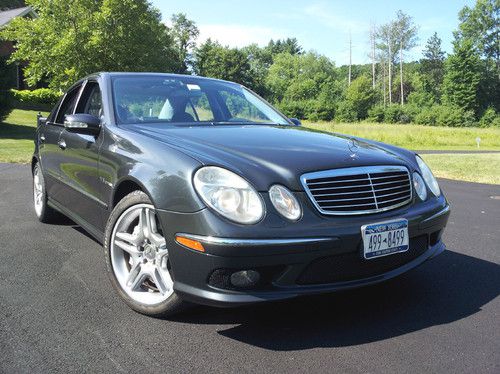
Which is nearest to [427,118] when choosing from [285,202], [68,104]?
[68,104]

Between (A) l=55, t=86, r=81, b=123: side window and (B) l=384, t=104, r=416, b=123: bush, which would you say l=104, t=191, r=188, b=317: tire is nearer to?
(A) l=55, t=86, r=81, b=123: side window

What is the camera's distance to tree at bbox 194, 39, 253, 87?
80.6 meters

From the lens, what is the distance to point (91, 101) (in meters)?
4.34

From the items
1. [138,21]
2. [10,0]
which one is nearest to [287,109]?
[10,0]

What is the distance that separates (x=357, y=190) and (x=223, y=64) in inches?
3166

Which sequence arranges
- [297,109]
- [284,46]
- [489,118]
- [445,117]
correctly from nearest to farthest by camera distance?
[445,117] → [489,118] → [297,109] → [284,46]

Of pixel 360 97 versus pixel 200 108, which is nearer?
pixel 200 108

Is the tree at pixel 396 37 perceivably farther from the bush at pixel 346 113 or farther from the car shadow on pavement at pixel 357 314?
the car shadow on pavement at pixel 357 314

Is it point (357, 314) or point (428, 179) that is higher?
point (428, 179)

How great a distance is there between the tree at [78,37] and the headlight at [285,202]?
24679mm

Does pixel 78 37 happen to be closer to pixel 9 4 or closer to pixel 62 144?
pixel 62 144

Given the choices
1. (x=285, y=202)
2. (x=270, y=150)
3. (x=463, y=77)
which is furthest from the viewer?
(x=463, y=77)

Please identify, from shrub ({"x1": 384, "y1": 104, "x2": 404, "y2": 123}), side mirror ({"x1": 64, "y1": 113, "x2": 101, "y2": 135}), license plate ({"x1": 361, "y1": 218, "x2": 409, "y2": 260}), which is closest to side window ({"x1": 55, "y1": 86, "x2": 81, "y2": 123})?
side mirror ({"x1": 64, "y1": 113, "x2": 101, "y2": 135})

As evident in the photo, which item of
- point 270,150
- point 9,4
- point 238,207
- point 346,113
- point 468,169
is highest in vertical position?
point 9,4
